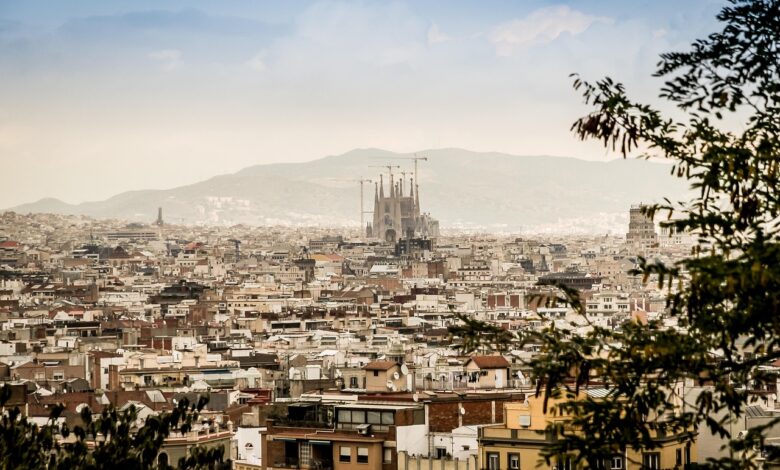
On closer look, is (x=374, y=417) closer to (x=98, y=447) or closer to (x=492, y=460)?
(x=492, y=460)

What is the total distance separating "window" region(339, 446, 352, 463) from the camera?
27.9 metres

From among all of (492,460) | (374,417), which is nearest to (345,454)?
(374,417)

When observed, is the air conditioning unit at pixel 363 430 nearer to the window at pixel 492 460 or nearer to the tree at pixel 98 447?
the window at pixel 492 460

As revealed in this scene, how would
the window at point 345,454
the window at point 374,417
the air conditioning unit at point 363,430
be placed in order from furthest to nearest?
1. the window at point 374,417
2. the air conditioning unit at point 363,430
3. the window at point 345,454

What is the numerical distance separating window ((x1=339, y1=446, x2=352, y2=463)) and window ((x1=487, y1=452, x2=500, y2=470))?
3.60 meters

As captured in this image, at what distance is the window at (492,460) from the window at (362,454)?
148 inches

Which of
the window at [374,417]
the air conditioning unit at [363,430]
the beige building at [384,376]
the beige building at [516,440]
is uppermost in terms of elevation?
the beige building at [516,440]

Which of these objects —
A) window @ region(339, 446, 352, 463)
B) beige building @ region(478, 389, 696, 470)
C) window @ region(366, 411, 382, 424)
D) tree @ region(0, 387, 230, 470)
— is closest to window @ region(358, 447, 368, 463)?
window @ region(339, 446, 352, 463)

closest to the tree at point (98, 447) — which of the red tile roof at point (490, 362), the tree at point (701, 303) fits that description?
the tree at point (701, 303)

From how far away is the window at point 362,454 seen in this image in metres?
28.2

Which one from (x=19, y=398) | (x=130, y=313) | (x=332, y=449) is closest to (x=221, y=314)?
(x=130, y=313)

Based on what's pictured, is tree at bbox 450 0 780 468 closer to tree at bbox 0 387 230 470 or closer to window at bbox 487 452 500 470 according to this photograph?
tree at bbox 0 387 230 470

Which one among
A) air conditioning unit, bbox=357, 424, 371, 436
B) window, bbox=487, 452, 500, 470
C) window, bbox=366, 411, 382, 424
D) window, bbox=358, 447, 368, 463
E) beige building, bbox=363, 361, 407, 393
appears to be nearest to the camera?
window, bbox=487, 452, 500, 470

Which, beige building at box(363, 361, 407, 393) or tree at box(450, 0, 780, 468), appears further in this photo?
beige building at box(363, 361, 407, 393)
